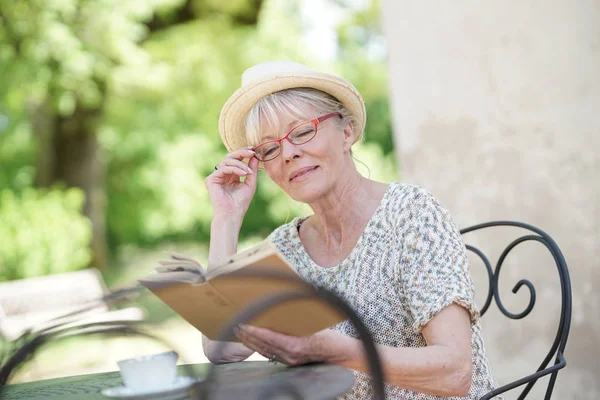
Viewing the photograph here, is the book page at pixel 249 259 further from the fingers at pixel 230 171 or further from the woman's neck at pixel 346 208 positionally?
the fingers at pixel 230 171

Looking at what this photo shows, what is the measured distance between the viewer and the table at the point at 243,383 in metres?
1.43

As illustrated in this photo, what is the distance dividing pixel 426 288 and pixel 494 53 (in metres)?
1.97

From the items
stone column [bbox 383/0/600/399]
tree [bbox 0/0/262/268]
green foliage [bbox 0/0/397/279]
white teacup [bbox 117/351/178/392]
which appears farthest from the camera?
green foliage [bbox 0/0/397/279]

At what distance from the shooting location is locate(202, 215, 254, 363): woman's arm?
218 cm

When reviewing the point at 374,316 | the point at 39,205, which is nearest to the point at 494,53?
the point at 374,316

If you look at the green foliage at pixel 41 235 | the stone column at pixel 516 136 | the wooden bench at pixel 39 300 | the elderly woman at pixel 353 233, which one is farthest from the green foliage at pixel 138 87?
the elderly woman at pixel 353 233

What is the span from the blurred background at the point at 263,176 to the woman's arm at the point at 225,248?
32cm

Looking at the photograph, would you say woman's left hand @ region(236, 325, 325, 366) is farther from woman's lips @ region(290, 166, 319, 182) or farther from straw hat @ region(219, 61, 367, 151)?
straw hat @ region(219, 61, 367, 151)

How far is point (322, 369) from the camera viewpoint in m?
1.58

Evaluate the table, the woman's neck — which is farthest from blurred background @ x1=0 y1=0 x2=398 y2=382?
the table

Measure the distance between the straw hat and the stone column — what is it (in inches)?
47.8

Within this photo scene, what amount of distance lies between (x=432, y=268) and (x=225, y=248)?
26.8 inches

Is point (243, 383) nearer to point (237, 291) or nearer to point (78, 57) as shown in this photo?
point (237, 291)

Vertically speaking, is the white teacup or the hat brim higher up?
the hat brim
